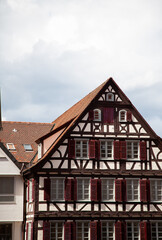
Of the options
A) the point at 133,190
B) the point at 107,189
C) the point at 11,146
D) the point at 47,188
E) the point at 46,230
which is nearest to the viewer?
the point at 46,230

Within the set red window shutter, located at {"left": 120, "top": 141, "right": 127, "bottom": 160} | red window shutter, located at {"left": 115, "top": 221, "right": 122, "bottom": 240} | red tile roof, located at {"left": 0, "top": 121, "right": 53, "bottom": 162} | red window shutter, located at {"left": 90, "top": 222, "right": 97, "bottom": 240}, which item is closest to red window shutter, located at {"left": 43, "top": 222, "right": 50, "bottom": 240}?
red window shutter, located at {"left": 90, "top": 222, "right": 97, "bottom": 240}

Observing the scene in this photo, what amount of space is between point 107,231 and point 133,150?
19.1ft

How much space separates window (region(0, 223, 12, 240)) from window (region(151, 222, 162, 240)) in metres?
9.86

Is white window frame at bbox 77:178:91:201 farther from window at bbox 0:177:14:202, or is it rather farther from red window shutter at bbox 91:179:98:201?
window at bbox 0:177:14:202

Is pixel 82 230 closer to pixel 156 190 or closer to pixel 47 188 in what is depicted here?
pixel 47 188

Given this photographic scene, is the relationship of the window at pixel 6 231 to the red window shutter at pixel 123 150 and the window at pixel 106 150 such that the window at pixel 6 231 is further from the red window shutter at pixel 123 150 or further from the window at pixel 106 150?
the red window shutter at pixel 123 150

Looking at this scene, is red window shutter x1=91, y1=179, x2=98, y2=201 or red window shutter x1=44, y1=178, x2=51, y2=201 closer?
red window shutter x1=44, y1=178, x2=51, y2=201

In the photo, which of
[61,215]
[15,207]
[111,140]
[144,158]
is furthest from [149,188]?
[15,207]

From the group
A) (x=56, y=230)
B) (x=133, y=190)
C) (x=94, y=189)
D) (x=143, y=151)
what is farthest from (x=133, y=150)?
(x=56, y=230)

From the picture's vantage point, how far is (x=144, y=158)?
3225cm

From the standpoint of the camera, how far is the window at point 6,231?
3247cm

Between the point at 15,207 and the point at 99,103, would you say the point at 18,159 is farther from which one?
the point at 99,103

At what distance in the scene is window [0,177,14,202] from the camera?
32.5m

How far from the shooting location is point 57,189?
30797mm
